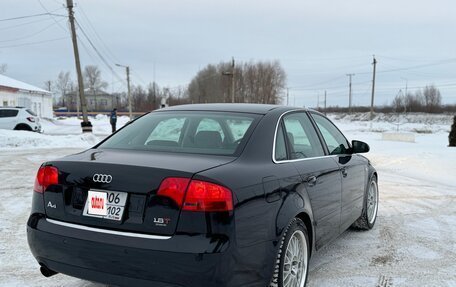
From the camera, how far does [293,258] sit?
3.22m

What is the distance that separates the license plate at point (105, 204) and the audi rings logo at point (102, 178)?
2.8 inches

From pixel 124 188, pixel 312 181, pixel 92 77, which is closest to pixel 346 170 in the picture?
pixel 312 181

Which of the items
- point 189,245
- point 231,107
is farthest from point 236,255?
point 231,107

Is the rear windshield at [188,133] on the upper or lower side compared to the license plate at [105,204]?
upper

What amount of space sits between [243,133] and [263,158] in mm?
321

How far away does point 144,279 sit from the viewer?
252cm

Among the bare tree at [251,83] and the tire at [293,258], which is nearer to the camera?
the tire at [293,258]

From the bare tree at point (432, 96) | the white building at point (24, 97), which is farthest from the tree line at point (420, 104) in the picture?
the white building at point (24, 97)

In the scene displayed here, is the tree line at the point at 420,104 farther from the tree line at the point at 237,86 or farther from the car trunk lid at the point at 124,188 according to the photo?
the car trunk lid at the point at 124,188

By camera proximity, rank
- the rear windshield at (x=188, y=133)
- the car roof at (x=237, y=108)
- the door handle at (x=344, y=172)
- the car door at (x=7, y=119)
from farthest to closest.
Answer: the car door at (x=7, y=119)
the door handle at (x=344, y=172)
the car roof at (x=237, y=108)
the rear windshield at (x=188, y=133)

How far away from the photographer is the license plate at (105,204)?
2.61 metres

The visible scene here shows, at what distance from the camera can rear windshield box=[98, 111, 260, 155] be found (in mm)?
3240

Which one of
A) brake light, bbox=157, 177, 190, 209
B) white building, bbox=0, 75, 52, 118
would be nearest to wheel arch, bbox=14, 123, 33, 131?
white building, bbox=0, 75, 52, 118

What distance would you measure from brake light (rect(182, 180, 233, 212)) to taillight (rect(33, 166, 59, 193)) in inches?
42.0
